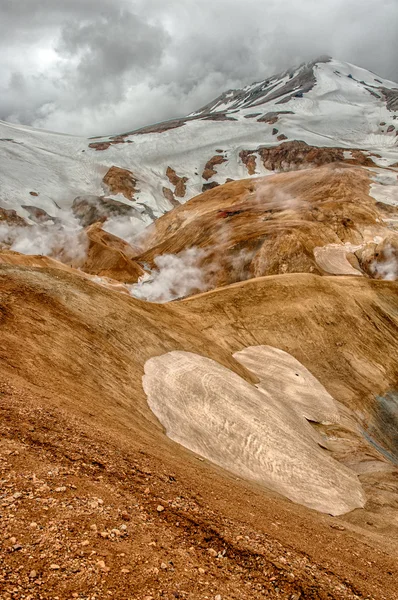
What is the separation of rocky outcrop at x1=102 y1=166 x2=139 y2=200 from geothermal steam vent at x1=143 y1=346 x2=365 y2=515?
534 ft

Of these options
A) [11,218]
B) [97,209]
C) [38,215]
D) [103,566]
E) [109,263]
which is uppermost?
[97,209]

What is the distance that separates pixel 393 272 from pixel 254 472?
76814mm

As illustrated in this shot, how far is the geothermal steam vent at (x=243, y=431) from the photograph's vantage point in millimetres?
18906

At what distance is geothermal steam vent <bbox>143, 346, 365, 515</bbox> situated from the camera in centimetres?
1891

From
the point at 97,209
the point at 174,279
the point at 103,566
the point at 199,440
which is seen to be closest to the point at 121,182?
the point at 97,209

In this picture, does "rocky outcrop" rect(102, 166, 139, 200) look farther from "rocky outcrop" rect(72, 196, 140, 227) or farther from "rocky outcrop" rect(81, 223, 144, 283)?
"rocky outcrop" rect(81, 223, 144, 283)

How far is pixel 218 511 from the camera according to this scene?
998 cm

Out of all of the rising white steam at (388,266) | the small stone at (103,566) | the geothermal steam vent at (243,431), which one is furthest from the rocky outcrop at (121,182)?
the small stone at (103,566)

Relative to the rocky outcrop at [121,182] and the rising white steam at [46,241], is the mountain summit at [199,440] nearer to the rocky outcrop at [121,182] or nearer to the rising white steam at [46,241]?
the rising white steam at [46,241]

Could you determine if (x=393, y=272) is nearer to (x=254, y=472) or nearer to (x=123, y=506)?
(x=254, y=472)

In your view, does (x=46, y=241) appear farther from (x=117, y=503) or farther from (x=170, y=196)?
(x=117, y=503)

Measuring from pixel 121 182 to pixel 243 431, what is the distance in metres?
177

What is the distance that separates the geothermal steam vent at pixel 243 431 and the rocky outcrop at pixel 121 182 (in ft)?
534

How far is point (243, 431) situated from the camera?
69.9ft
